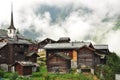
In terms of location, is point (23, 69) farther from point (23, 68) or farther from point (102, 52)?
point (102, 52)

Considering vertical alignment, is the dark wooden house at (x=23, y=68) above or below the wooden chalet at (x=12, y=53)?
below

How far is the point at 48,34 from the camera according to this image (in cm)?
15825

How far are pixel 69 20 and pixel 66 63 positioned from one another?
11324 cm

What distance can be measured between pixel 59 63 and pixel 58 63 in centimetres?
20

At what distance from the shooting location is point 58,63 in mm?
76250

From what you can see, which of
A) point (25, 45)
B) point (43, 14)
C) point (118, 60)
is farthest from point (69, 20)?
point (118, 60)

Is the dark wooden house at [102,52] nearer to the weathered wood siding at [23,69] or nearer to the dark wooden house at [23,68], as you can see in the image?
the dark wooden house at [23,68]

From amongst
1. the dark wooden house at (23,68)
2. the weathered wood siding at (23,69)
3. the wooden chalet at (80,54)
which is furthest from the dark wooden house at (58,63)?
the weathered wood siding at (23,69)

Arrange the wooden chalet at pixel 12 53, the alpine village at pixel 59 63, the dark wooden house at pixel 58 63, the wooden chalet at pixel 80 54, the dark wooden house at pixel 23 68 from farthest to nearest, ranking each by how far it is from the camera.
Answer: the wooden chalet at pixel 12 53 → the dark wooden house at pixel 58 63 → the wooden chalet at pixel 80 54 → the dark wooden house at pixel 23 68 → the alpine village at pixel 59 63

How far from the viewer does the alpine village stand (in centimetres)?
6969

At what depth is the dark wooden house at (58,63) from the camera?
7612cm

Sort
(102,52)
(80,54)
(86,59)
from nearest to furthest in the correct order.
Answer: (86,59)
(80,54)
(102,52)

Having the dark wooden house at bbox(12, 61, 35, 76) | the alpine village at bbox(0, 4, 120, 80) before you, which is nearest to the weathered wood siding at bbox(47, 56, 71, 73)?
the alpine village at bbox(0, 4, 120, 80)

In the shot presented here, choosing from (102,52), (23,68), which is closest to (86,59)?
(102,52)
